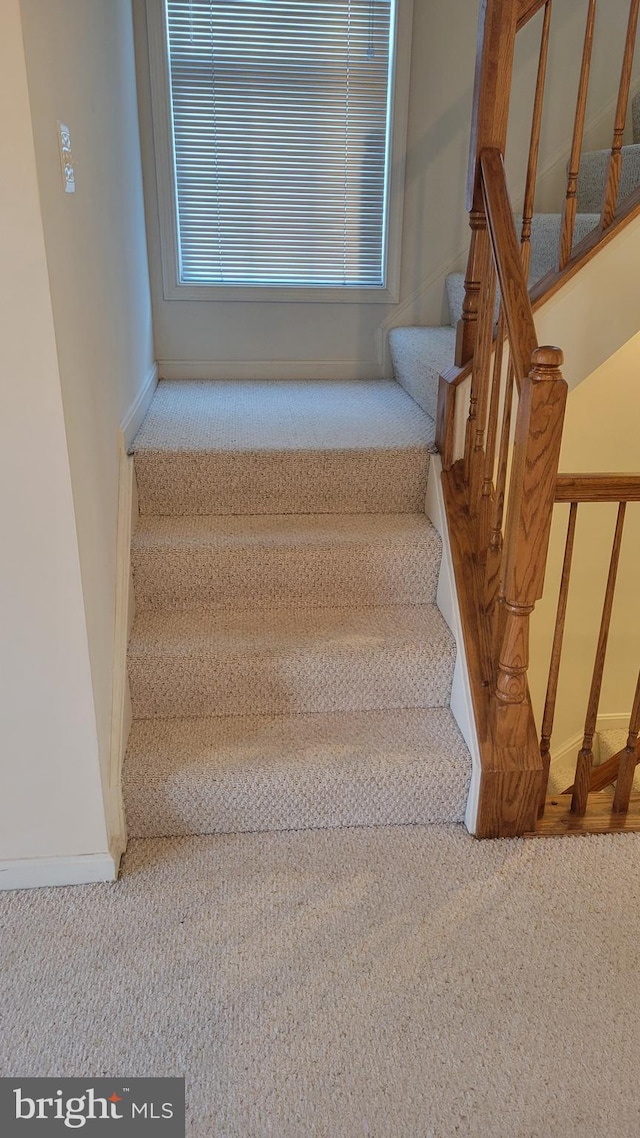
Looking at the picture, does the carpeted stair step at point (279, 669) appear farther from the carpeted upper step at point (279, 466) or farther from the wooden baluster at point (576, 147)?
the wooden baluster at point (576, 147)

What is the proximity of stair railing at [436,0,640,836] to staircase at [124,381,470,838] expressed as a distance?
0.13m

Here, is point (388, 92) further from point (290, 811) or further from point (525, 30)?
point (290, 811)

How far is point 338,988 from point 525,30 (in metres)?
3.39

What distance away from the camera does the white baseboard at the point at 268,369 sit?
10.7 ft

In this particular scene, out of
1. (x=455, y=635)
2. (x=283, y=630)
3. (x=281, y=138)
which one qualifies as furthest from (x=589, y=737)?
(x=281, y=138)

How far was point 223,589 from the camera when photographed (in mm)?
2217

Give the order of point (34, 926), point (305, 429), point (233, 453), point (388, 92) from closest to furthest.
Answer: point (34, 926)
point (233, 453)
point (305, 429)
point (388, 92)

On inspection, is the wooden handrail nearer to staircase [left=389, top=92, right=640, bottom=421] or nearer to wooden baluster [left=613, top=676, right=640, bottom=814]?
wooden baluster [left=613, top=676, right=640, bottom=814]

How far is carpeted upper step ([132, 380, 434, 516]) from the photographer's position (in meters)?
2.36

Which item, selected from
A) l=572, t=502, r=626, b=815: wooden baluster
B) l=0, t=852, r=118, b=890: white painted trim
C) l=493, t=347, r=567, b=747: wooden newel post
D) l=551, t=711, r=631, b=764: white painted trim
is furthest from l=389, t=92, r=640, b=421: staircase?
l=551, t=711, r=631, b=764: white painted trim

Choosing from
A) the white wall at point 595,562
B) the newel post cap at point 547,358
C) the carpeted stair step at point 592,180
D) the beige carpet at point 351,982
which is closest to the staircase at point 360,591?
the newel post cap at point 547,358

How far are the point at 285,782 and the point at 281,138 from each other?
2.48m

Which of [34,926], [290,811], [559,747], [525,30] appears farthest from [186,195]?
[559,747]

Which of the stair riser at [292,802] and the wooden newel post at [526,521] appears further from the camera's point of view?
the stair riser at [292,802]
